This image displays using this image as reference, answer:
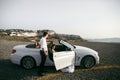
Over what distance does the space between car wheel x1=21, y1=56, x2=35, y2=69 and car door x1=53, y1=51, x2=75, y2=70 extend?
1554mm

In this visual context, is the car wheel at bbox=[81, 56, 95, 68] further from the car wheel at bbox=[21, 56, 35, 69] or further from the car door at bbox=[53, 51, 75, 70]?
the car wheel at bbox=[21, 56, 35, 69]

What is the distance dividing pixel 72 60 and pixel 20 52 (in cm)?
252

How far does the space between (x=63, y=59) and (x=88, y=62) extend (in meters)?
1.62

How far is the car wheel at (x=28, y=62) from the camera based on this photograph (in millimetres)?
9402

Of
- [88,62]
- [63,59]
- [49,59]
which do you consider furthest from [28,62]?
[88,62]

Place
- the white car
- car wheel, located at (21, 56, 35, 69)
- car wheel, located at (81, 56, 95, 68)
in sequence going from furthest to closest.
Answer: car wheel, located at (81, 56, 95, 68) < car wheel, located at (21, 56, 35, 69) < the white car

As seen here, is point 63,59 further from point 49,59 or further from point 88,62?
point 88,62

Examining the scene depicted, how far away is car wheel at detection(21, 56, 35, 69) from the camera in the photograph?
9402mm

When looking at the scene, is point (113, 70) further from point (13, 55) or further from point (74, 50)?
point (13, 55)

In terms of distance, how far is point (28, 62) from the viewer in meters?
9.45

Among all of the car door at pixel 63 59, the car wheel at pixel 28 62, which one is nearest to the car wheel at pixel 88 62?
the car door at pixel 63 59

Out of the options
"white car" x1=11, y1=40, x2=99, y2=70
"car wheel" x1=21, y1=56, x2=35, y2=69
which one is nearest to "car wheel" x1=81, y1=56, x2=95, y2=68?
"white car" x1=11, y1=40, x2=99, y2=70

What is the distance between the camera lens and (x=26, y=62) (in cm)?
946

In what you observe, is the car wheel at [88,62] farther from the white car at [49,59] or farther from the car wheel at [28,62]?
the car wheel at [28,62]
